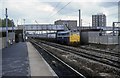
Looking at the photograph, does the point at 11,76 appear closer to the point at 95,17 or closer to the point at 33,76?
A: the point at 33,76

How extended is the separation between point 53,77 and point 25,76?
1285 millimetres

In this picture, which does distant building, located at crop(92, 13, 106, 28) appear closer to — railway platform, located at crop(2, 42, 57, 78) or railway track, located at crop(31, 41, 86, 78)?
railway platform, located at crop(2, 42, 57, 78)

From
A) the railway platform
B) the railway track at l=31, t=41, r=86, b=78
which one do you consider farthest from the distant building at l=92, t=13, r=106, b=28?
the railway track at l=31, t=41, r=86, b=78

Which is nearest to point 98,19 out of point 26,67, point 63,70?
point 26,67

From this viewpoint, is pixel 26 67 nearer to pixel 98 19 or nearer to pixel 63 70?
pixel 63 70

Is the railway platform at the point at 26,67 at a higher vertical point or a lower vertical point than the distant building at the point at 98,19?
lower

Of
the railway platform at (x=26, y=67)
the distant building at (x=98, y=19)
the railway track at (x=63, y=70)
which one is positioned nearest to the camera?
the railway track at (x=63, y=70)

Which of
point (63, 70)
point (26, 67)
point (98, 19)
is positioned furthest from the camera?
point (98, 19)

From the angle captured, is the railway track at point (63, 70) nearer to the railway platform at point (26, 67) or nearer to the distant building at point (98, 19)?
the railway platform at point (26, 67)

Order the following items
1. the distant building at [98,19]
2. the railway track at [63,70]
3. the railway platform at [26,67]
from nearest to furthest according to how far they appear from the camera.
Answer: the railway track at [63,70] < the railway platform at [26,67] < the distant building at [98,19]

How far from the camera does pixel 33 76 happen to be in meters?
12.2

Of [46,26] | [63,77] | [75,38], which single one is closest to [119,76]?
[63,77]

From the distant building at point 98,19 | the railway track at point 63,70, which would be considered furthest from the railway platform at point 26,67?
the distant building at point 98,19

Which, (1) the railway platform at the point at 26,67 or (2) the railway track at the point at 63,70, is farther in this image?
(1) the railway platform at the point at 26,67
